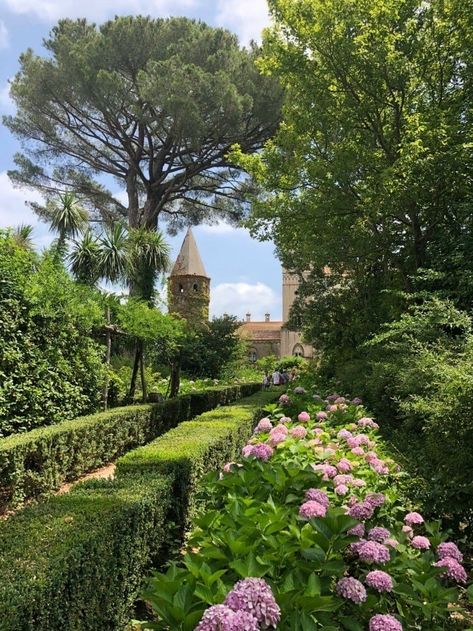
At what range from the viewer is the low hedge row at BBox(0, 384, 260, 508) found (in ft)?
16.6

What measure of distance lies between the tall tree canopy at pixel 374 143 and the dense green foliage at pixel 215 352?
10.5 metres

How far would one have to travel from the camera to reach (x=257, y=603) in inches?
57.3

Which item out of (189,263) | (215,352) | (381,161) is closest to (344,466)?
(381,161)

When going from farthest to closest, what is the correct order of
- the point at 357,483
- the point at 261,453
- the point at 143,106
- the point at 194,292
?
1. the point at 194,292
2. the point at 143,106
3. the point at 261,453
4. the point at 357,483

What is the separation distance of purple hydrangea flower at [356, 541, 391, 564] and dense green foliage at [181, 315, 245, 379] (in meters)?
20.3

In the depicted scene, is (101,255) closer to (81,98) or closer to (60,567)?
(81,98)

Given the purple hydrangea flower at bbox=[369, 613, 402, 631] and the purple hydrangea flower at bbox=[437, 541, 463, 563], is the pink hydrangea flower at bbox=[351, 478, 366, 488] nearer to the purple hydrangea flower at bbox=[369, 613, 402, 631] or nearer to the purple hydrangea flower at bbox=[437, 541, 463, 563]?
the purple hydrangea flower at bbox=[437, 541, 463, 563]

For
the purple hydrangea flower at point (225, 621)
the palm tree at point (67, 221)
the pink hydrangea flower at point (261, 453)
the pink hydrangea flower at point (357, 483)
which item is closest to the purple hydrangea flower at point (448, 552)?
the pink hydrangea flower at point (357, 483)

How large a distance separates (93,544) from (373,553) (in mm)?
1157

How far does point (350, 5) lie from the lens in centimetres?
1025

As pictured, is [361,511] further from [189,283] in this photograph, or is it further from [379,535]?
[189,283]

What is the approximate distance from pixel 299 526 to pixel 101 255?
43.9 ft

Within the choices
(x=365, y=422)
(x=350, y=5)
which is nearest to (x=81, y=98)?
(x=350, y=5)

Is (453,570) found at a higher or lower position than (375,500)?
lower
